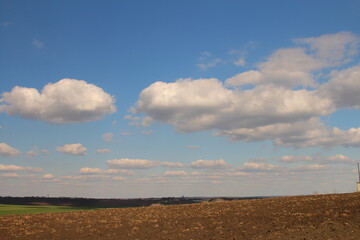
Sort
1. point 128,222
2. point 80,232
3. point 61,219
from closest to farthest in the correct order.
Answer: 1. point 80,232
2. point 128,222
3. point 61,219

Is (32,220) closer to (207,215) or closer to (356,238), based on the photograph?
(207,215)

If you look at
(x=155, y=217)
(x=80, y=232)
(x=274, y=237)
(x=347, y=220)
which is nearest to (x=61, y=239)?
(x=80, y=232)

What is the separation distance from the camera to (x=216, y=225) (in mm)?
30188

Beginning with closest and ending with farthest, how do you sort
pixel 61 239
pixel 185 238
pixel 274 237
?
1. pixel 274 237
2. pixel 185 238
3. pixel 61 239

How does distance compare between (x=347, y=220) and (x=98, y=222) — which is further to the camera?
(x=98, y=222)

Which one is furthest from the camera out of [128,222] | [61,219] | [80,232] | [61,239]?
[61,219]

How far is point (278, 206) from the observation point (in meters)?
37.9

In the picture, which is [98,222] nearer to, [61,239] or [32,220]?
[61,239]

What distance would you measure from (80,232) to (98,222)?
484 cm

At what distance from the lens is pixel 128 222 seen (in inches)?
1391

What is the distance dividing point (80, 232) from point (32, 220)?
12.6 m

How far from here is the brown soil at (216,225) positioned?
81.9 feet

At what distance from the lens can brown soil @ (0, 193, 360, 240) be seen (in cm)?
2495

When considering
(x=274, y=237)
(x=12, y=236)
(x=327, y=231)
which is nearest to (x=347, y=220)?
(x=327, y=231)
